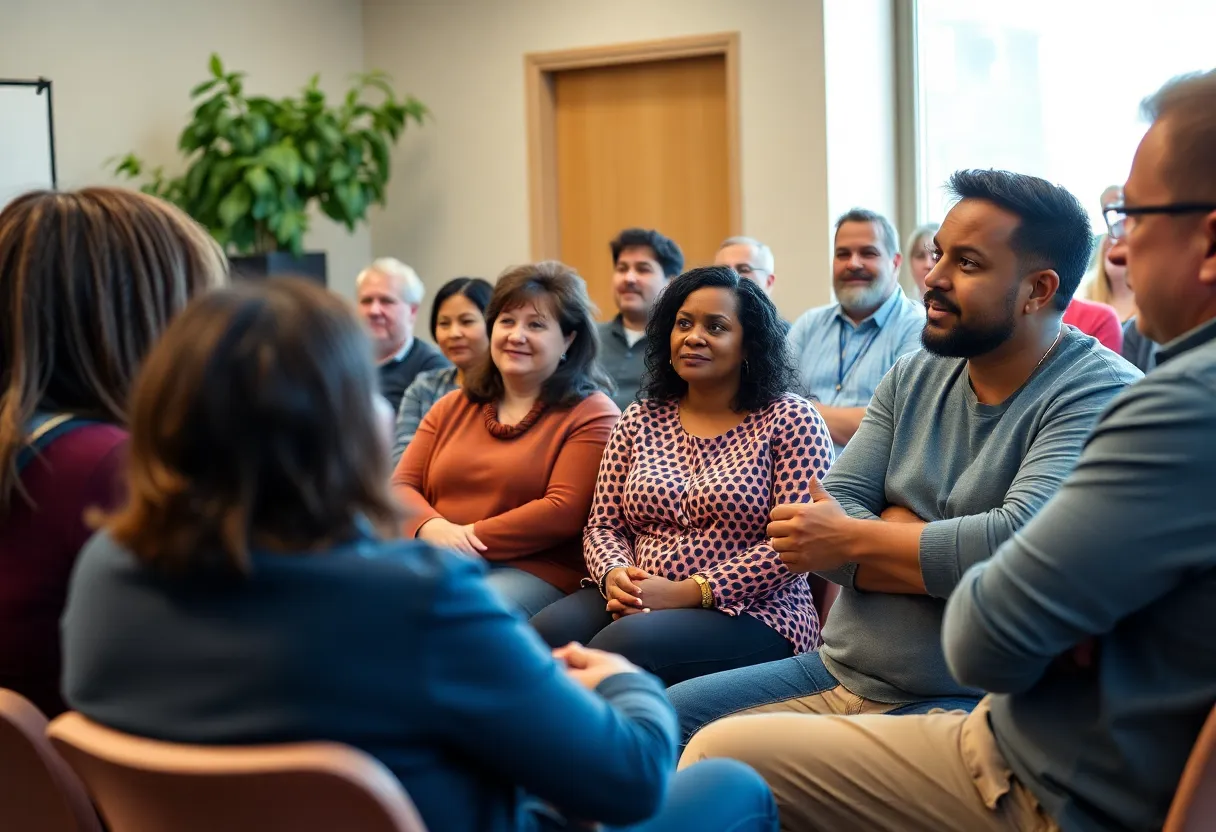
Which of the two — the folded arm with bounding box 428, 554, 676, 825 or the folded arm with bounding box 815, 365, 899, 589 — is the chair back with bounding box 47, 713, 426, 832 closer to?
the folded arm with bounding box 428, 554, 676, 825

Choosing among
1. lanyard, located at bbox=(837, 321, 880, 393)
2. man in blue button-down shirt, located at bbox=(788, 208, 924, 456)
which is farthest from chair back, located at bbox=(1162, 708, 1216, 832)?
lanyard, located at bbox=(837, 321, 880, 393)

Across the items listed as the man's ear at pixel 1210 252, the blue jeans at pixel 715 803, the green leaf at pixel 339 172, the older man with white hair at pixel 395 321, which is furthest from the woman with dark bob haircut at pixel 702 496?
the green leaf at pixel 339 172

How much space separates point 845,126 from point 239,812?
15.8ft

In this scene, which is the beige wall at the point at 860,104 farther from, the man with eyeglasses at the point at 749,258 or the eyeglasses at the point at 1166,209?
the eyeglasses at the point at 1166,209

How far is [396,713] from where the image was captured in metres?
1.06

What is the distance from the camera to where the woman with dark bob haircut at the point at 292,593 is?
1.04m

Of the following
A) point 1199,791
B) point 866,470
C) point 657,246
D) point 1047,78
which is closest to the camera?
point 1199,791

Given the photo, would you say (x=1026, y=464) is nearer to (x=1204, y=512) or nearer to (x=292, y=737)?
(x=1204, y=512)

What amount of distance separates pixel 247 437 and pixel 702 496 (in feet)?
5.26

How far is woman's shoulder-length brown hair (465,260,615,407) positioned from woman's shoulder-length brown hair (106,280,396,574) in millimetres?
2080

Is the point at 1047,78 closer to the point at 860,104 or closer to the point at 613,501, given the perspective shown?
the point at 860,104

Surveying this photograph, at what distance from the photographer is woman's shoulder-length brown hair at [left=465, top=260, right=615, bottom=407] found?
3.19 metres

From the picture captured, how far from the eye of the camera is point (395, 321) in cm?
451

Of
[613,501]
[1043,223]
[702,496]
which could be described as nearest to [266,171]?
[613,501]
